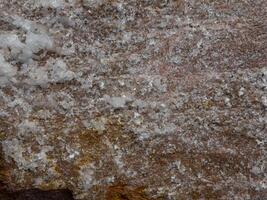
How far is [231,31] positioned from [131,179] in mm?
1486

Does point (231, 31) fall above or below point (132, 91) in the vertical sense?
above

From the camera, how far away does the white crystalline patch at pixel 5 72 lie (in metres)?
4.27

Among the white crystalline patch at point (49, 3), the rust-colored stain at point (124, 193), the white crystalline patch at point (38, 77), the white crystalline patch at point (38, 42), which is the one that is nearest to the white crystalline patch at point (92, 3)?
the white crystalline patch at point (49, 3)

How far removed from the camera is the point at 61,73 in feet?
14.2

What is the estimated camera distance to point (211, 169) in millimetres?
4031

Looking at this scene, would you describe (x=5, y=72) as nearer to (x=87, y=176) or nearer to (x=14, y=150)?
(x=14, y=150)

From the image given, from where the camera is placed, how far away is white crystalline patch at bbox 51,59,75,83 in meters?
4.31

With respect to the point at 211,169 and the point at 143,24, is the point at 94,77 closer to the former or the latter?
the point at 143,24

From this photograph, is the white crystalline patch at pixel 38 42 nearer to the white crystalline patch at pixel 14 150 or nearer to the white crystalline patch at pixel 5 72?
the white crystalline patch at pixel 5 72

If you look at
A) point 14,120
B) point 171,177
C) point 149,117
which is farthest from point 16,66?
point 171,177

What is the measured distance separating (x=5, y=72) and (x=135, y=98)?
107 cm

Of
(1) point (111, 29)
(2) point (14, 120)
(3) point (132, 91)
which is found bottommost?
(2) point (14, 120)

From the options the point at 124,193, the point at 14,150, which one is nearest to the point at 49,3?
the point at 14,150

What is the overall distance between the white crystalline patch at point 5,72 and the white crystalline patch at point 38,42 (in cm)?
23
